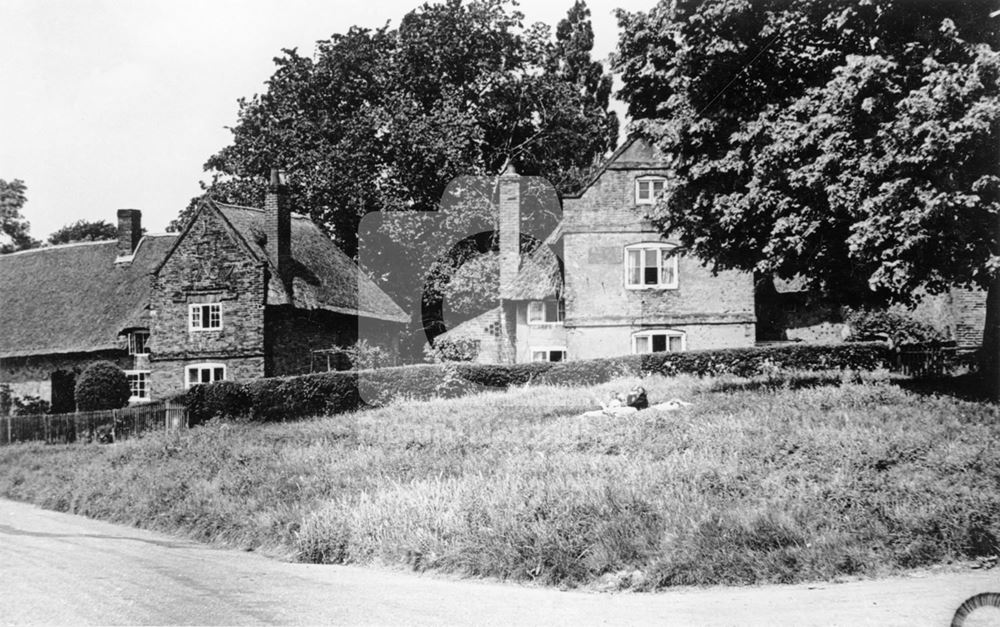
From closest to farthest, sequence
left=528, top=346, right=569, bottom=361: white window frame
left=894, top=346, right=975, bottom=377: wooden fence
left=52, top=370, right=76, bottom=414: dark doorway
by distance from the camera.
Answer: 1. left=894, top=346, right=975, bottom=377: wooden fence
2. left=528, top=346, right=569, bottom=361: white window frame
3. left=52, top=370, right=76, bottom=414: dark doorway

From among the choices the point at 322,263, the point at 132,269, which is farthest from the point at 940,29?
the point at 132,269

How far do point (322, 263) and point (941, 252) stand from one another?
3090cm

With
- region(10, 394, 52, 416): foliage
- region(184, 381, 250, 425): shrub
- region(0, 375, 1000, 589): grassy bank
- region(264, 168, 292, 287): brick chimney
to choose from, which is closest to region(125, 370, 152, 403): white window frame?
region(10, 394, 52, 416): foliage

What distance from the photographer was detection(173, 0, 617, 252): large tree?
4891cm

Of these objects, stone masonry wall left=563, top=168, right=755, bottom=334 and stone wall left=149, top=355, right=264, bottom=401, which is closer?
stone masonry wall left=563, top=168, right=755, bottom=334

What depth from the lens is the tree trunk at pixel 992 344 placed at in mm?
20906

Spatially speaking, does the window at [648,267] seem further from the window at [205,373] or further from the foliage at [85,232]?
the foliage at [85,232]

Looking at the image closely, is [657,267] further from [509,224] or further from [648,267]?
[509,224]

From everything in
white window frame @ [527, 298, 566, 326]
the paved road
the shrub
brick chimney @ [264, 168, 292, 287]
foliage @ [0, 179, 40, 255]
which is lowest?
the paved road

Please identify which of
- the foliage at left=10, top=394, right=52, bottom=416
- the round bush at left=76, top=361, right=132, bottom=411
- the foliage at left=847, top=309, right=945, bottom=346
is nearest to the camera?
the foliage at left=847, top=309, right=945, bottom=346

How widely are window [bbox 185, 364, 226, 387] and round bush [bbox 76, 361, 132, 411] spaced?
2612 millimetres

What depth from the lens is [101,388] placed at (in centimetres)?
3744

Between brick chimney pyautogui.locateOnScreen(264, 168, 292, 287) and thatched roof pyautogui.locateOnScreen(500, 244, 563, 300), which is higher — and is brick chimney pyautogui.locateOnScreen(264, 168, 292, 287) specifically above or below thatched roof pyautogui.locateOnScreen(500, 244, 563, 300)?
above

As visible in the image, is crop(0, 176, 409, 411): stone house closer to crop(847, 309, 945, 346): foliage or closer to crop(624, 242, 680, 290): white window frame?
crop(624, 242, 680, 290): white window frame
